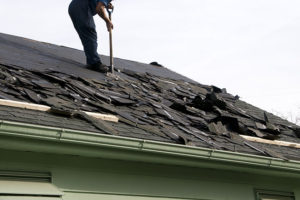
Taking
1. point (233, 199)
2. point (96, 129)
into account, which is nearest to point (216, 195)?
point (233, 199)

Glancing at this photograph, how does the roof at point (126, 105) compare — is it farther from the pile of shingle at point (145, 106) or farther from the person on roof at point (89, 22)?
the person on roof at point (89, 22)

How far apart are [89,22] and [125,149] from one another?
4.44 metres

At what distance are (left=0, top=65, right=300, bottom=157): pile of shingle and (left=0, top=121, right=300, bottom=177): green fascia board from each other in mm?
250

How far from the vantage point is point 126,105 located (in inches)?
298

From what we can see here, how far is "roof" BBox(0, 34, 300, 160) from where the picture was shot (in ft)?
20.5

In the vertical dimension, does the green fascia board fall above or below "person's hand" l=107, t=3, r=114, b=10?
below

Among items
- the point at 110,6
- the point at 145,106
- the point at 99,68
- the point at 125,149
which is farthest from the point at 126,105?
the point at 110,6

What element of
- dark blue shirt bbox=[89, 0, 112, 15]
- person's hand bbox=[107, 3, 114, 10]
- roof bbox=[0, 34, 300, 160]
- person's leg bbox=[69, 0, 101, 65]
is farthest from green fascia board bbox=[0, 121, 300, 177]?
person's hand bbox=[107, 3, 114, 10]

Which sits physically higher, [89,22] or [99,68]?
[89,22]

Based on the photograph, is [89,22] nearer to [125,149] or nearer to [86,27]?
[86,27]

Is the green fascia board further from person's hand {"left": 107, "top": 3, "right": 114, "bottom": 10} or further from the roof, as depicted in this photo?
person's hand {"left": 107, "top": 3, "right": 114, "bottom": 10}

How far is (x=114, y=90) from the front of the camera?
830cm

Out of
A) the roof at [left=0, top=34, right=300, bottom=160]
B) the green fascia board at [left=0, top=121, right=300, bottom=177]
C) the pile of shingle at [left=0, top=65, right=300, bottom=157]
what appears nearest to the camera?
the green fascia board at [left=0, top=121, right=300, bottom=177]

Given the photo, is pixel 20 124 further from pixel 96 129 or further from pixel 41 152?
pixel 96 129
